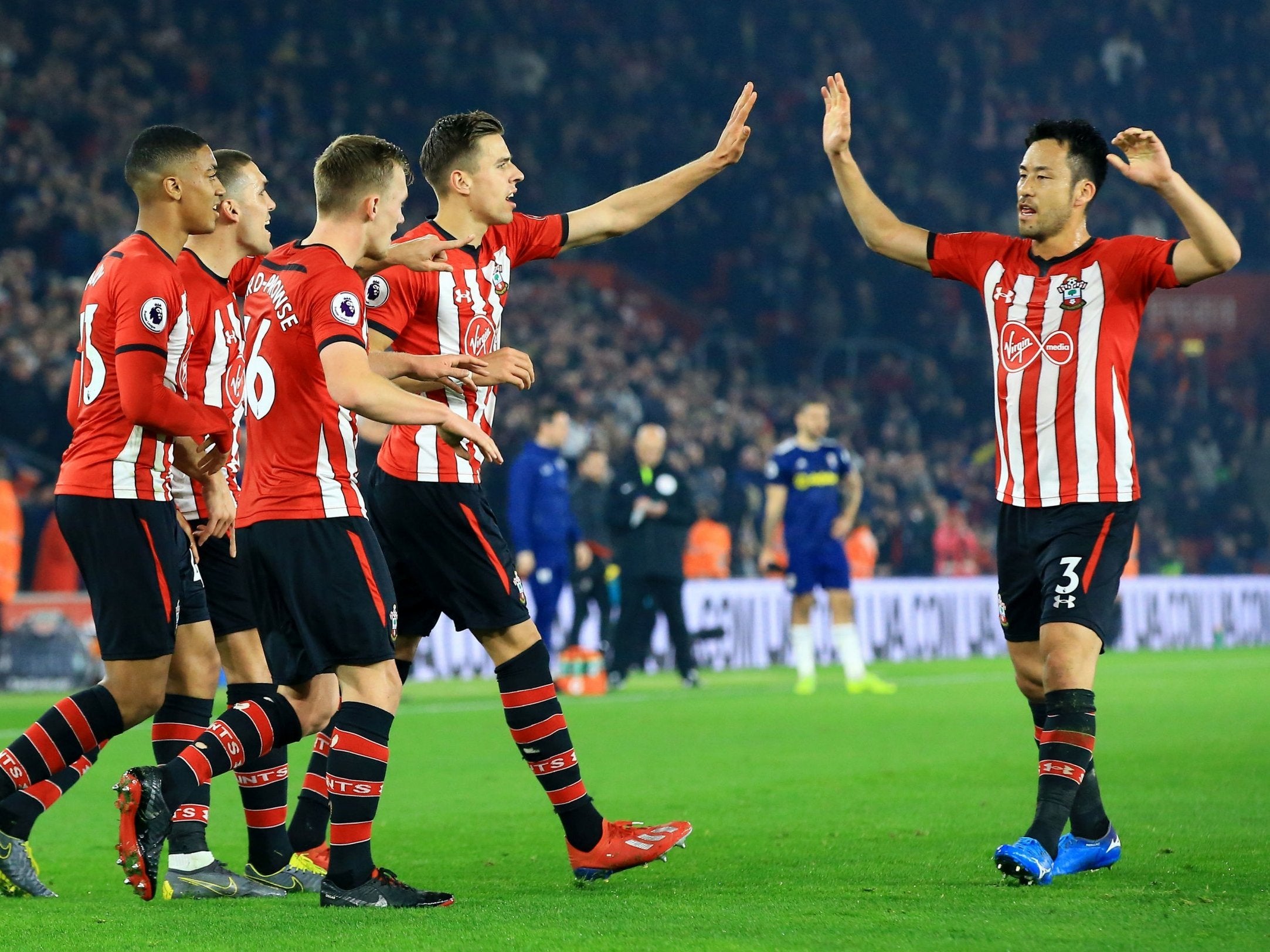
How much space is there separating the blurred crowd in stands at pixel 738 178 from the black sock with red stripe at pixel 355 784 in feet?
44.3

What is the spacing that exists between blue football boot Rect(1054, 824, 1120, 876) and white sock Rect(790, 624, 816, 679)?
28.7 feet

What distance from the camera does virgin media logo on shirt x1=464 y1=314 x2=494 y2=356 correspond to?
5430 mm

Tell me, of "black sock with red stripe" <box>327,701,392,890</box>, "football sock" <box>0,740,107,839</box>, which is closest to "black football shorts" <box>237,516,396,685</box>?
"black sock with red stripe" <box>327,701,392,890</box>

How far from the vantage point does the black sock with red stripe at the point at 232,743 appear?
16.3 feet

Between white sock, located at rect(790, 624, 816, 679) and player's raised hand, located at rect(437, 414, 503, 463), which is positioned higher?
player's raised hand, located at rect(437, 414, 503, 463)

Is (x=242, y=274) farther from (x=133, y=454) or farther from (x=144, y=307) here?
(x=133, y=454)

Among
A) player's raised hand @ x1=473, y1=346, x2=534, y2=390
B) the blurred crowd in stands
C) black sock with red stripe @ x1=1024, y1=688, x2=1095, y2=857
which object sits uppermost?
the blurred crowd in stands

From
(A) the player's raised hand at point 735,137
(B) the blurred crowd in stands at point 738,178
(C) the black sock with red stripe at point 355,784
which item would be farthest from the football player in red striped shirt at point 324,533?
(B) the blurred crowd in stands at point 738,178

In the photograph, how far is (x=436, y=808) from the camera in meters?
7.61

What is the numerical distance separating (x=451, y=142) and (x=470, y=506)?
122 centimetres

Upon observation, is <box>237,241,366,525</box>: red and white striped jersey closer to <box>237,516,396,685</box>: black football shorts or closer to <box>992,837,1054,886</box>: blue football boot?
<box>237,516,396,685</box>: black football shorts

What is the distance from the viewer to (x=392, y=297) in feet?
17.5

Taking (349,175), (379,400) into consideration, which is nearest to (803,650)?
(349,175)

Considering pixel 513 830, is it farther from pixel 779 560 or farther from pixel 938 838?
pixel 779 560
